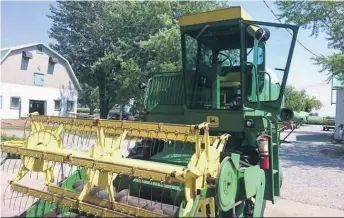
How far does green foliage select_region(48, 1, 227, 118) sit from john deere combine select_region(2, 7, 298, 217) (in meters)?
13.3

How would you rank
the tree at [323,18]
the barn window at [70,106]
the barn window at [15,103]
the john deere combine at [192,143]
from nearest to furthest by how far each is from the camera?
the john deere combine at [192,143], the tree at [323,18], the barn window at [15,103], the barn window at [70,106]

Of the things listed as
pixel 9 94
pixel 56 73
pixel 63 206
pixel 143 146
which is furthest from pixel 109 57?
pixel 63 206

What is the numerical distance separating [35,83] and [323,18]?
22577 millimetres

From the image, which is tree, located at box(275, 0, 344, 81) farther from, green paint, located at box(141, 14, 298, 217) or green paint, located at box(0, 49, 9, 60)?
green paint, located at box(0, 49, 9, 60)

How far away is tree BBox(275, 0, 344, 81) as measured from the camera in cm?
1516

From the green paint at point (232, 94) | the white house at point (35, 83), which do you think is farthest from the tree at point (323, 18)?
the white house at point (35, 83)

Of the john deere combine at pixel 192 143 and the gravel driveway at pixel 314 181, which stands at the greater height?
the john deere combine at pixel 192 143

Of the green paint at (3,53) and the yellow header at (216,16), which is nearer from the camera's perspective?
the yellow header at (216,16)

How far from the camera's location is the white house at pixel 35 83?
1016 inches

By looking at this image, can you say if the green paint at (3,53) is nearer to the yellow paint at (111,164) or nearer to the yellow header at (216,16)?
the yellow paint at (111,164)

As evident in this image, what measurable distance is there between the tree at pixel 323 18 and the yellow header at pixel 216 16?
11.7 metres

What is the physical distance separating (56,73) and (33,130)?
2665 centimetres

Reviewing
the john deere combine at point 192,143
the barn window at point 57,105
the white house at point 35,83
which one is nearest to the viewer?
the john deere combine at point 192,143

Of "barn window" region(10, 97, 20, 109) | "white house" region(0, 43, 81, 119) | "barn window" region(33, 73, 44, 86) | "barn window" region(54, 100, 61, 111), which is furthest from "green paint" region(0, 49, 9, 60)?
"barn window" region(54, 100, 61, 111)
